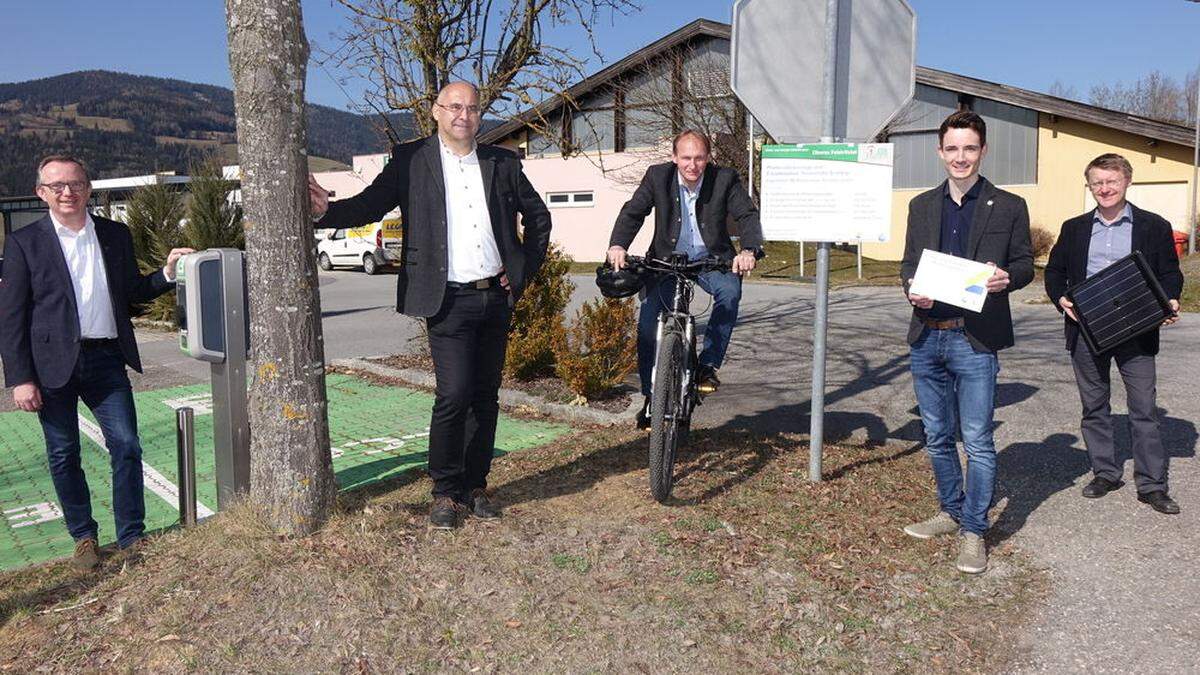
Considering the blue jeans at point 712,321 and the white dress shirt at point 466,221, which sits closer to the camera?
the white dress shirt at point 466,221

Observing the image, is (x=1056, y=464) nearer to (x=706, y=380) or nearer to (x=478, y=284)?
(x=706, y=380)

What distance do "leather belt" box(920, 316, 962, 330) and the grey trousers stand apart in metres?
1.46

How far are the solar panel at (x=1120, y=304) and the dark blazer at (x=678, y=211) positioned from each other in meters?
1.81

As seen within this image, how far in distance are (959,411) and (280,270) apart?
309 cm

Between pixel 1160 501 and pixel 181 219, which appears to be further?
pixel 181 219

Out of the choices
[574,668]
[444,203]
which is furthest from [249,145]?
[574,668]

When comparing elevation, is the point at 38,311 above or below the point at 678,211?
below

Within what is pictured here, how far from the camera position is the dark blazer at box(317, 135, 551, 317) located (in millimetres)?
4152

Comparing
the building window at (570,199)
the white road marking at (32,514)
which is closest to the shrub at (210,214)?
the white road marking at (32,514)

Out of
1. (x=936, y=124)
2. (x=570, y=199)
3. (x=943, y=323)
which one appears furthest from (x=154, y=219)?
(x=936, y=124)

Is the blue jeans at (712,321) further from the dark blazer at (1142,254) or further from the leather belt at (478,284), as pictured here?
the dark blazer at (1142,254)

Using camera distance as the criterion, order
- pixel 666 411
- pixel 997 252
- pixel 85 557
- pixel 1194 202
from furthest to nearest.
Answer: pixel 1194 202 → pixel 666 411 → pixel 997 252 → pixel 85 557

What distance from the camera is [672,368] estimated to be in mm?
4992

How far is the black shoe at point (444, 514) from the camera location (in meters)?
4.25
